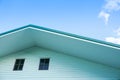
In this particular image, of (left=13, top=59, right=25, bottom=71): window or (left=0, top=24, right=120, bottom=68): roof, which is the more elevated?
(left=0, top=24, right=120, bottom=68): roof

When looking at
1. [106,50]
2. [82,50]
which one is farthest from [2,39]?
[106,50]

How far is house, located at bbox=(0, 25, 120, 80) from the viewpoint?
7273 millimetres

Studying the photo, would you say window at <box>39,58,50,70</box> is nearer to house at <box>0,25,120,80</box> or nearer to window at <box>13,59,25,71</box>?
house at <box>0,25,120,80</box>

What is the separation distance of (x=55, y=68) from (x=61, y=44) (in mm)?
1126

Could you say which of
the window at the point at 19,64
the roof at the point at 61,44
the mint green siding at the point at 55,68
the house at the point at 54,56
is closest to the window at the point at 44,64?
the house at the point at 54,56

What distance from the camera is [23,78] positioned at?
329 inches

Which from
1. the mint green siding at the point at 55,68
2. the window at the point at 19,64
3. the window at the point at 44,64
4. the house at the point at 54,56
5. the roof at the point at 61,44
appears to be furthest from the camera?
the window at the point at 19,64

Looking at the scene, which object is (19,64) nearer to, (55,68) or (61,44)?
(55,68)

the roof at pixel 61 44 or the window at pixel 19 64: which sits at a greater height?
the roof at pixel 61 44

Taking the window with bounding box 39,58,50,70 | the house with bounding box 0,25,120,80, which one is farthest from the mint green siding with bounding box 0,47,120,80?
the window with bounding box 39,58,50,70

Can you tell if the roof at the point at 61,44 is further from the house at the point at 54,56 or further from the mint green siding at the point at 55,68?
the mint green siding at the point at 55,68

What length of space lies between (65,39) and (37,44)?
2.32 meters

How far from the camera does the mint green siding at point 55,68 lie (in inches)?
305

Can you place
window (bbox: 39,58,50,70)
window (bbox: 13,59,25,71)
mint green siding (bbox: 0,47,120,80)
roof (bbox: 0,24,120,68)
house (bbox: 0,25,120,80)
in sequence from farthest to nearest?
window (bbox: 13,59,25,71) < window (bbox: 39,58,50,70) < mint green siding (bbox: 0,47,120,80) < house (bbox: 0,25,120,80) < roof (bbox: 0,24,120,68)
